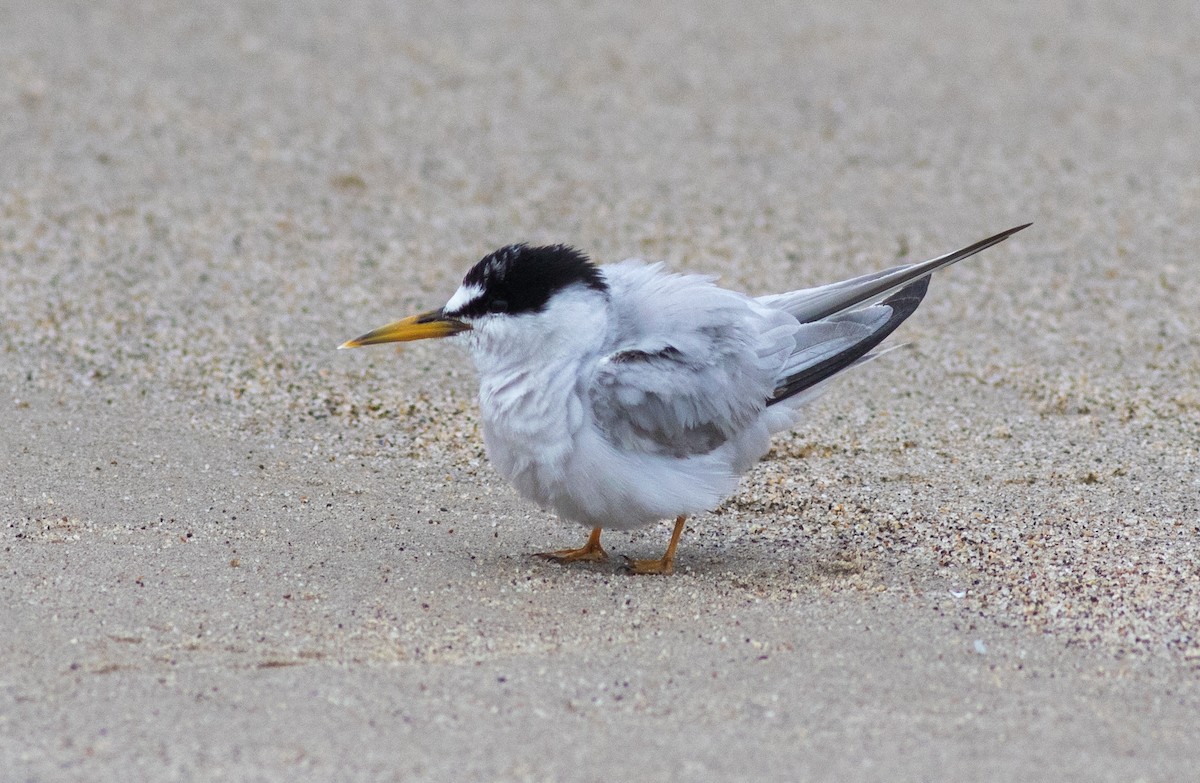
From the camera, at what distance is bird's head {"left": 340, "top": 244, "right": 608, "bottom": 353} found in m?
4.03

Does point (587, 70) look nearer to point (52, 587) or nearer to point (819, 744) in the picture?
point (52, 587)

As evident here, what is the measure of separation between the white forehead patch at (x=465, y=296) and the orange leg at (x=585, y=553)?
0.79 metres

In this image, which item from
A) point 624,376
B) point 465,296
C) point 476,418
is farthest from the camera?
point 476,418

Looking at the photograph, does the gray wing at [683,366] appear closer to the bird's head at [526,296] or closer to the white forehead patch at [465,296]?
the bird's head at [526,296]

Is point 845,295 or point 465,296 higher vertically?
point 465,296

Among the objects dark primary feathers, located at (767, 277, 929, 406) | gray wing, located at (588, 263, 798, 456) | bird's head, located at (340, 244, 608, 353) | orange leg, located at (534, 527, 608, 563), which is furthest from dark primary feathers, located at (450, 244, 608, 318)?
orange leg, located at (534, 527, 608, 563)

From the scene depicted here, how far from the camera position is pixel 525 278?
13.3 feet

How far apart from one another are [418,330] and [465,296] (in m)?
0.18

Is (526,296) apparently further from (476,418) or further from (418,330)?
(476,418)

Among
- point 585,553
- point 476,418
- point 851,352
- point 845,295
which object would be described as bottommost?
point 585,553

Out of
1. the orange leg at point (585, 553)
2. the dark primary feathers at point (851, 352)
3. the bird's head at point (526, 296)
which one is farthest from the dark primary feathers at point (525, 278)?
the orange leg at point (585, 553)

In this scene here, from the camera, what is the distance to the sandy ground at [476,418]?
3.11 metres

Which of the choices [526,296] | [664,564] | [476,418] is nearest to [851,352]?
[664,564]

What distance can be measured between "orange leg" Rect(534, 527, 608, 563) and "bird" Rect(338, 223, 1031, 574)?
0.6 inches
